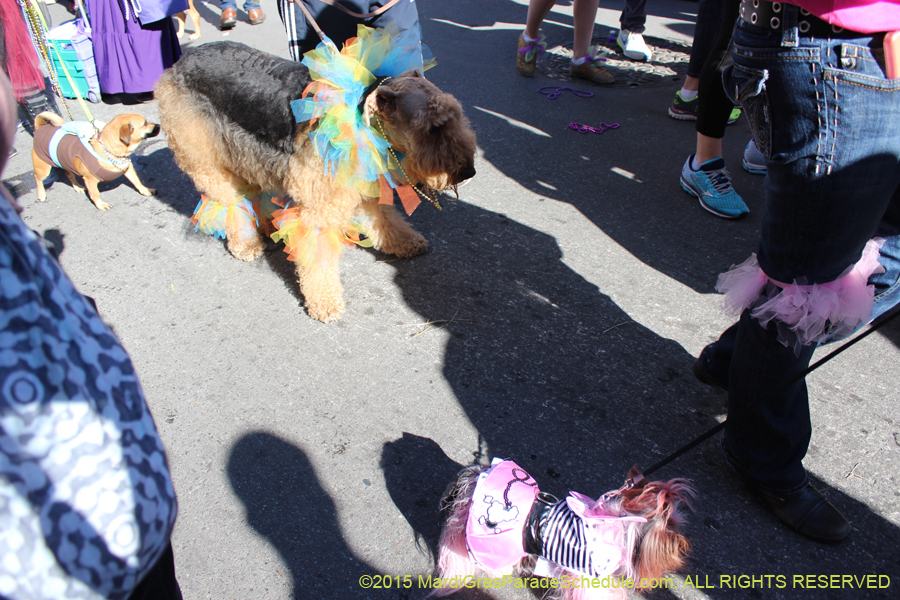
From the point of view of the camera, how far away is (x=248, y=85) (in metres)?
2.58

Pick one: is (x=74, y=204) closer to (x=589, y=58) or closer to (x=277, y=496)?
(x=277, y=496)

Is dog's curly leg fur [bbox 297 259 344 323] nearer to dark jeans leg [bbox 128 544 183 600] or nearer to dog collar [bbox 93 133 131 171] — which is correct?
dark jeans leg [bbox 128 544 183 600]

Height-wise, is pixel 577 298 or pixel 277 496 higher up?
pixel 577 298

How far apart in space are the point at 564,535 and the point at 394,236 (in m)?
2.06

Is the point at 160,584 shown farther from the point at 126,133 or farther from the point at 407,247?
the point at 126,133

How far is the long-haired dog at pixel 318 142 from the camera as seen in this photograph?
2258 mm

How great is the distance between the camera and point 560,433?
2123 millimetres

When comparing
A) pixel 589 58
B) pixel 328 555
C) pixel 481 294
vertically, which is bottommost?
pixel 328 555

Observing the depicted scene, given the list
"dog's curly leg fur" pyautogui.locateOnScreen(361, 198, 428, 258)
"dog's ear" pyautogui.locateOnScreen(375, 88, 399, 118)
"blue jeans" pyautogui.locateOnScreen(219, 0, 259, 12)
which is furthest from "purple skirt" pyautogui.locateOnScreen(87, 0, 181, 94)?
"dog's ear" pyautogui.locateOnScreen(375, 88, 399, 118)

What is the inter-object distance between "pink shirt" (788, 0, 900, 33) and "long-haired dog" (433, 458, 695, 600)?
4.00ft

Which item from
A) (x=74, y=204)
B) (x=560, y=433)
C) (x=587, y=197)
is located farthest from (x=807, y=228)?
(x=74, y=204)

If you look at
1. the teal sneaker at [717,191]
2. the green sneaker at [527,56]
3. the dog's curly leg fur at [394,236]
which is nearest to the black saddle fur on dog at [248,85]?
the dog's curly leg fur at [394,236]

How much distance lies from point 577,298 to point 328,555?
1.79 meters

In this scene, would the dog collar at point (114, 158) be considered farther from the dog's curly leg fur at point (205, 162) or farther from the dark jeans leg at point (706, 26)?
the dark jeans leg at point (706, 26)
